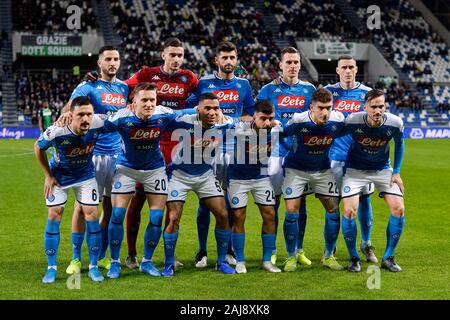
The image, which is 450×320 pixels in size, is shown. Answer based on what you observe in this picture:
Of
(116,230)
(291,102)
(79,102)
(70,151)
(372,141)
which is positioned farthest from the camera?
(291,102)

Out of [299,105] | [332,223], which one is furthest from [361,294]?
[299,105]

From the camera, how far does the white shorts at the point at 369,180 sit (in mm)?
7059

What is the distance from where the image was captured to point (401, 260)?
744 cm

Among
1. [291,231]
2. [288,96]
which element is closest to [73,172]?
[291,231]

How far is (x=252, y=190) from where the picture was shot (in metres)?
7.02

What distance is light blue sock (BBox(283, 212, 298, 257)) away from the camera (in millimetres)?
7023

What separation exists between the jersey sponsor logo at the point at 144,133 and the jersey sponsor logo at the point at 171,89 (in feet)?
3.10

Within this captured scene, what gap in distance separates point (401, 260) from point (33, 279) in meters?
4.16

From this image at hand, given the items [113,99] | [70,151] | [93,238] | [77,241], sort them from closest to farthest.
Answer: [70,151], [93,238], [77,241], [113,99]

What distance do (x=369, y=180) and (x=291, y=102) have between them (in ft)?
4.39

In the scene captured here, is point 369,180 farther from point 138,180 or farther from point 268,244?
point 138,180

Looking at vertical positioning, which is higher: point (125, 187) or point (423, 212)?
point (125, 187)
